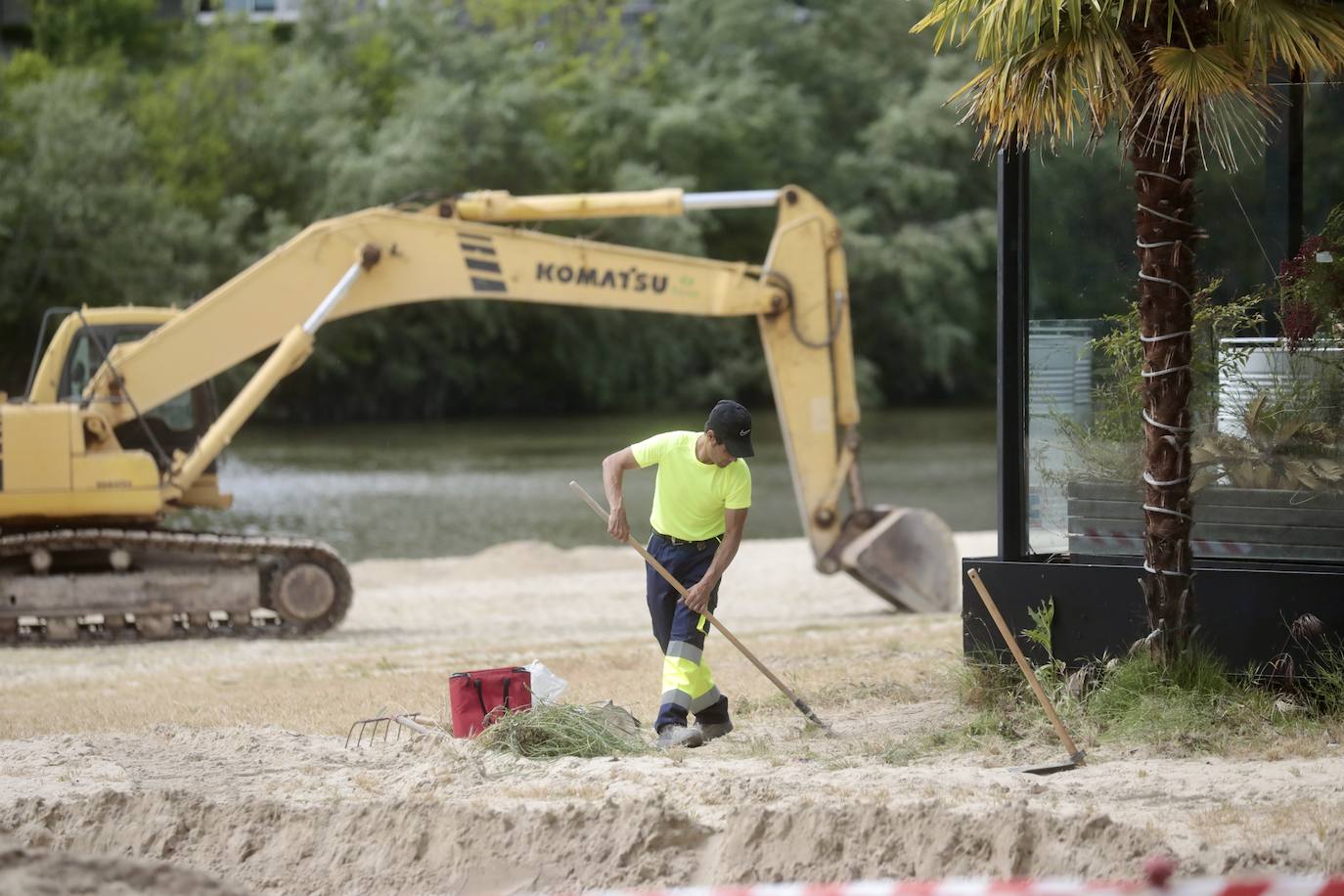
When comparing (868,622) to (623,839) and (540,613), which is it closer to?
(540,613)

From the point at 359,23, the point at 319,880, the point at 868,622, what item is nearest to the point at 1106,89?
the point at 319,880

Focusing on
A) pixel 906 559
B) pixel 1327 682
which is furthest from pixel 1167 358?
pixel 906 559

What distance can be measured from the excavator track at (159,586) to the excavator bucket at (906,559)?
4451 mm

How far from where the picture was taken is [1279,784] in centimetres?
619

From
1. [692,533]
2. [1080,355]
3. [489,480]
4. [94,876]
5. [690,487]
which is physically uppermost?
[1080,355]

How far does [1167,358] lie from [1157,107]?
113 cm

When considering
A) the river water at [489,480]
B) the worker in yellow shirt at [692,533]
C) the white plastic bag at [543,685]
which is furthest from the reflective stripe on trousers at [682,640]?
the river water at [489,480]

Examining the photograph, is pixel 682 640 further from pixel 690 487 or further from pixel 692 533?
pixel 690 487

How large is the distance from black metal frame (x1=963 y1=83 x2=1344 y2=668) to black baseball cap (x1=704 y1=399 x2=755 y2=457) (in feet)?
4.96

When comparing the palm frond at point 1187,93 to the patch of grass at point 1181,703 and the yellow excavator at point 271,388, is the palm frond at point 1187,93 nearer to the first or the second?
the patch of grass at point 1181,703

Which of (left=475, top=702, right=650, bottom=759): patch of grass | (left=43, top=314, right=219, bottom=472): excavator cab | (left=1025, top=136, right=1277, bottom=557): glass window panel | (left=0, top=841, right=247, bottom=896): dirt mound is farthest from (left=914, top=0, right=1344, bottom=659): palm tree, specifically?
(left=43, top=314, right=219, bottom=472): excavator cab

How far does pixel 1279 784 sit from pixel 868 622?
7724 mm

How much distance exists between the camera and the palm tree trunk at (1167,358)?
7.32m

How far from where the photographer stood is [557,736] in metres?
7.11
